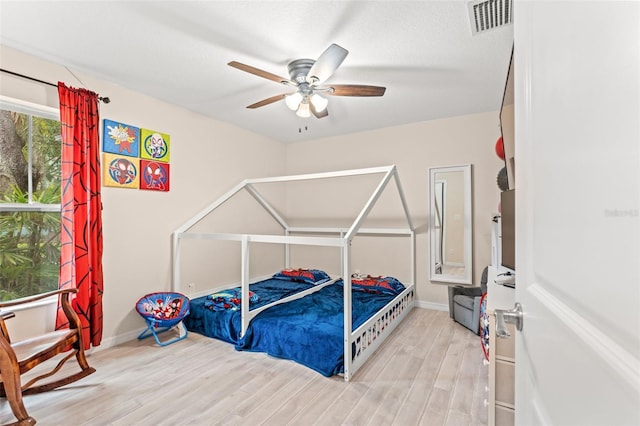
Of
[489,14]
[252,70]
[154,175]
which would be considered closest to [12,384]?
[154,175]

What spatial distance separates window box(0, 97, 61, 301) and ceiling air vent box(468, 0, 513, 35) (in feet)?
10.4

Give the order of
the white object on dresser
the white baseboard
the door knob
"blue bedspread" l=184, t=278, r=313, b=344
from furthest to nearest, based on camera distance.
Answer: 1. the white baseboard
2. "blue bedspread" l=184, t=278, r=313, b=344
3. the white object on dresser
4. the door knob

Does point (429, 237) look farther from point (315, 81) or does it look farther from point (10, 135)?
point (10, 135)

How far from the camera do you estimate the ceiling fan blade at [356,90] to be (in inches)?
90.7

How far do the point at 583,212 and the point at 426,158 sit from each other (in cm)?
377

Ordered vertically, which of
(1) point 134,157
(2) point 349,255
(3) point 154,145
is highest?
(3) point 154,145

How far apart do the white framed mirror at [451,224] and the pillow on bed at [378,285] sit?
573mm

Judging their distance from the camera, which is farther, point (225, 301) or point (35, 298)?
point (225, 301)

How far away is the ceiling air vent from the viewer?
177cm

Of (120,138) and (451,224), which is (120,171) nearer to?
(120,138)

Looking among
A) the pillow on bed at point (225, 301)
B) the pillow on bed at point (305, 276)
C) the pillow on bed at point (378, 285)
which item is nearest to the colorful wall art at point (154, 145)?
the pillow on bed at point (225, 301)

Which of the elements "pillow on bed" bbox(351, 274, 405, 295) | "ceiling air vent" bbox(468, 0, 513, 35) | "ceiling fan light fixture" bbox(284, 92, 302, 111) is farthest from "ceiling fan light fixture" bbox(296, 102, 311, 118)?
"pillow on bed" bbox(351, 274, 405, 295)

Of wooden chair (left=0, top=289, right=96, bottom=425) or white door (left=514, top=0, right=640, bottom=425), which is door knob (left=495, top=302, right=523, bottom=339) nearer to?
white door (left=514, top=0, right=640, bottom=425)

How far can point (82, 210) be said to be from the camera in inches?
98.8
